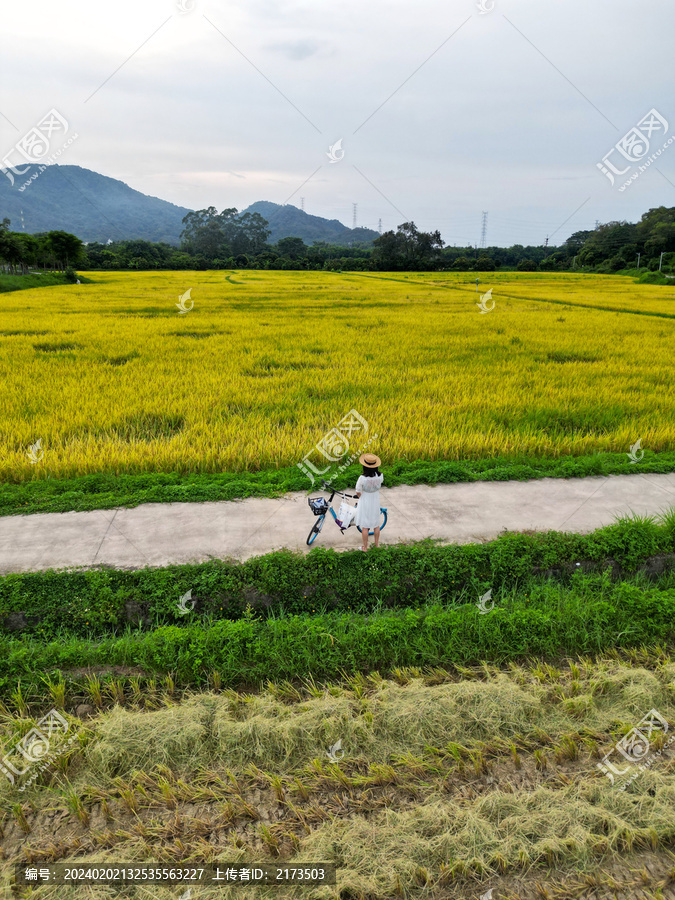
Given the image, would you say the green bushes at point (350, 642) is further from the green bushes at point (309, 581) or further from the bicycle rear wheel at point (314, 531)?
the bicycle rear wheel at point (314, 531)

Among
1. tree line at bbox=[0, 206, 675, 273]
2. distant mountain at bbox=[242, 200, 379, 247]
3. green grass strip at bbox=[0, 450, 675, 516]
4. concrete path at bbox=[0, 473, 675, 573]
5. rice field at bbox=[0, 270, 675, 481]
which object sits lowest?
concrete path at bbox=[0, 473, 675, 573]

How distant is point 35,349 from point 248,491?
942 cm

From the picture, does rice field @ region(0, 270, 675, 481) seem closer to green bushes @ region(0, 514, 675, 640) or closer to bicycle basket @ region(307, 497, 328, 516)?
bicycle basket @ region(307, 497, 328, 516)

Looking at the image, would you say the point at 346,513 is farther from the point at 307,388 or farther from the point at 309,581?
the point at 307,388

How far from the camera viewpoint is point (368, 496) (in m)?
3.61

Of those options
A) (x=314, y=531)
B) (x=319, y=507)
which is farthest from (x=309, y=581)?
(x=319, y=507)

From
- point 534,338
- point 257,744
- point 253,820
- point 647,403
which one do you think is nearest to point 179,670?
point 257,744

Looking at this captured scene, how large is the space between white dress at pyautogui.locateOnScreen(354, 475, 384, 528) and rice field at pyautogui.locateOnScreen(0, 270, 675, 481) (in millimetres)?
2081

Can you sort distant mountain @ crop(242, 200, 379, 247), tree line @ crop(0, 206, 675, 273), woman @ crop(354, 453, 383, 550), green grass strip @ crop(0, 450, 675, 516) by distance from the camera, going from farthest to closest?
distant mountain @ crop(242, 200, 379, 247) → tree line @ crop(0, 206, 675, 273) → green grass strip @ crop(0, 450, 675, 516) → woman @ crop(354, 453, 383, 550)

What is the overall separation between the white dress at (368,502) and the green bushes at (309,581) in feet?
0.96

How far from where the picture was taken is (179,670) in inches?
118

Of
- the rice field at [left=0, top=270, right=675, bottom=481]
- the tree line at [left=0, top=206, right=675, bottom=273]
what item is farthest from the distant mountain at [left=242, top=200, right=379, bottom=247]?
the rice field at [left=0, top=270, right=675, bottom=481]

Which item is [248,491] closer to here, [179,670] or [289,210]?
[179,670]

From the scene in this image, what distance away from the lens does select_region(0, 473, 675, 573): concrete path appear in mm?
3854
